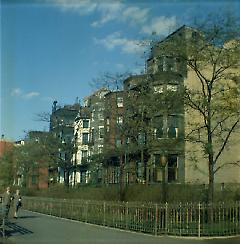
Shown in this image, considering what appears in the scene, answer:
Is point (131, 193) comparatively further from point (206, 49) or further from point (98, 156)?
point (206, 49)

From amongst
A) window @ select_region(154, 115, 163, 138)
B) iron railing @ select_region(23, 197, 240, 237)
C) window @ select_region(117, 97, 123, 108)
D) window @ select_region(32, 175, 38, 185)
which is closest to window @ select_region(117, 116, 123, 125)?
window @ select_region(117, 97, 123, 108)

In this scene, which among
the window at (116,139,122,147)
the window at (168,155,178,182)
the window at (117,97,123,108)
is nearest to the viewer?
the window at (117,97,123,108)

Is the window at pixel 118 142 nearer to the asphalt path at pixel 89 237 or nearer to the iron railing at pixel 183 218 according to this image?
the iron railing at pixel 183 218

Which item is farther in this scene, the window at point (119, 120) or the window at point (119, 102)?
the window at point (119, 102)

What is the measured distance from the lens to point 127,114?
1224 inches

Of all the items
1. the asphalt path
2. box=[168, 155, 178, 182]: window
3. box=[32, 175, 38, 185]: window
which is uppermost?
box=[168, 155, 178, 182]: window

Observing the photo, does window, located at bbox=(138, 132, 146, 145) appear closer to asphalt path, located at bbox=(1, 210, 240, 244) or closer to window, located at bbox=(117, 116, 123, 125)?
window, located at bbox=(117, 116, 123, 125)

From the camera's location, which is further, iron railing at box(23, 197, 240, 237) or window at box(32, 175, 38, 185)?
window at box(32, 175, 38, 185)

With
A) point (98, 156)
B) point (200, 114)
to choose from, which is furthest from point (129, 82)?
point (200, 114)

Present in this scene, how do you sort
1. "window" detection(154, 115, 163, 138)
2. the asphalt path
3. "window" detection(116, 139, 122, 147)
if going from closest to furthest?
the asphalt path < "window" detection(154, 115, 163, 138) < "window" detection(116, 139, 122, 147)

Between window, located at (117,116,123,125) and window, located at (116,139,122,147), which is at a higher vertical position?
window, located at (117,116,123,125)

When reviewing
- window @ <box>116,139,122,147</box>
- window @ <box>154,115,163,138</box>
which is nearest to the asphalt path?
window @ <box>154,115,163,138</box>

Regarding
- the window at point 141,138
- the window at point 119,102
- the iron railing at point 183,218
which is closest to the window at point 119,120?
the window at point 119,102

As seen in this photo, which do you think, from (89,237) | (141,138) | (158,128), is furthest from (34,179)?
(89,237)
